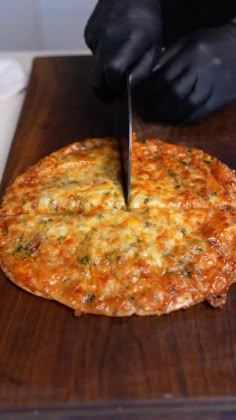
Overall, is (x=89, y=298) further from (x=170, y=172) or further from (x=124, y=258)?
(x=170, y=172)

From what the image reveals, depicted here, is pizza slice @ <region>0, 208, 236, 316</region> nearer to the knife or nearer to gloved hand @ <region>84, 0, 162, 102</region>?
the knife

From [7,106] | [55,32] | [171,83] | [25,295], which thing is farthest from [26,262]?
[55,32]

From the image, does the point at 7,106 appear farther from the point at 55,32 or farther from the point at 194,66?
the point at 55,32

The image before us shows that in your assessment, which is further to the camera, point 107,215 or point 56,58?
point 56,58

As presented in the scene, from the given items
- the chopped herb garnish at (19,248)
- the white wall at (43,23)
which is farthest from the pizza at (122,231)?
the white wall at (43,23)

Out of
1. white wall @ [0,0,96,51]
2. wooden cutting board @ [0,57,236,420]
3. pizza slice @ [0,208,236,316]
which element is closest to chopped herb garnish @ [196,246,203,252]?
pizza slice @ [0,208,236,316]

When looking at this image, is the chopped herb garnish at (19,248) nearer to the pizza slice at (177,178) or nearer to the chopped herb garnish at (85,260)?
the chopped herb garnish at (85,260)

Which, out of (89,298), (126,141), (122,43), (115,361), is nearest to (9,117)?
(122,43)

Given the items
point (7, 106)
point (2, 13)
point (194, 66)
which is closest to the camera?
point (194, 66)
